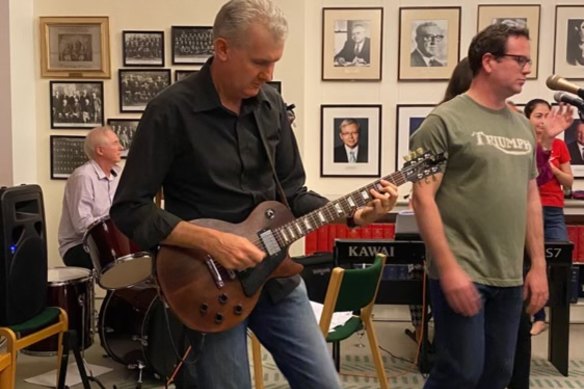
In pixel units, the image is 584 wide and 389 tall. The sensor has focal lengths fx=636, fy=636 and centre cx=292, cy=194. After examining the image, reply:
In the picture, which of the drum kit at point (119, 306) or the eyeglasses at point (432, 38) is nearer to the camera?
the drum kit at point (119, 306)

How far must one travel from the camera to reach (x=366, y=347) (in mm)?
3896

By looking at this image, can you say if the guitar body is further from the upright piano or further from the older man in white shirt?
the older man in white shirt

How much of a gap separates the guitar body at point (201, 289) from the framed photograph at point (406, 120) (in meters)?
3.21

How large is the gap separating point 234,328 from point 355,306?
1.13 meters

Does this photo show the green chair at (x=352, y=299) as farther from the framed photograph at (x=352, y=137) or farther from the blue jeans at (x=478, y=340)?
the framed photograph at (x=352, y=137)

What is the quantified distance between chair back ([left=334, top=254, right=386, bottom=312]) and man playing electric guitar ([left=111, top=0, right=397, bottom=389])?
0.79 metres

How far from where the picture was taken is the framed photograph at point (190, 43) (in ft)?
14.6

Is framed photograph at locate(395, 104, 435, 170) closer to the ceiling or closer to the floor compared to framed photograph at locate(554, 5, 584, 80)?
closer to the floor

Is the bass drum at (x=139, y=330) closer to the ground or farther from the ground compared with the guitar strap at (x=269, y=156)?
closer to the ground

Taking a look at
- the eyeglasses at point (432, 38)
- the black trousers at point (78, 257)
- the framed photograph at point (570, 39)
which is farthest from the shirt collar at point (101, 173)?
the framed photograph at point (570, 39)

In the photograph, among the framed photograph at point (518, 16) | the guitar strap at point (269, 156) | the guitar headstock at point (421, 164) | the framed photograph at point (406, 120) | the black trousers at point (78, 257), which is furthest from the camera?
the framed photograph at point (406, 120)

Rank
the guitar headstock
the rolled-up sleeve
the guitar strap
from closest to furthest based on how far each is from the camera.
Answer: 1. the rolled-up sleeve
2. the guitar strap
3. the guitar headstock

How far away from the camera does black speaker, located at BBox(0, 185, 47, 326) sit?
2578 millimetres

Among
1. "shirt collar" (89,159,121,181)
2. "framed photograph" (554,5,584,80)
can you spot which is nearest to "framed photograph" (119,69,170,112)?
"shirt collar" (89,159,121,181)
